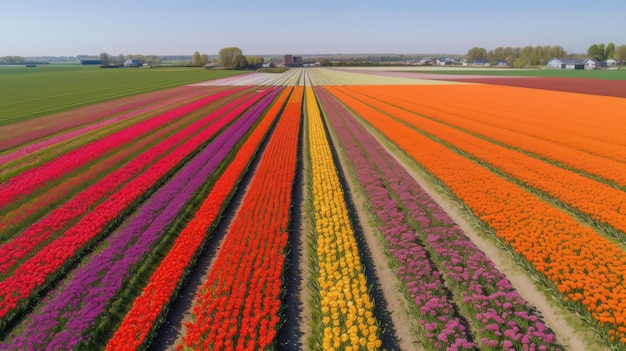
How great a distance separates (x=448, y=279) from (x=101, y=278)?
11.9 m

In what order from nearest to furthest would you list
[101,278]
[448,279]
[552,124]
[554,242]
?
[448,279] → [101,278] → [554,242] → [552,124]

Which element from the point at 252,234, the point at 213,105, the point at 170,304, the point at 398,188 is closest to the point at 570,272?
the point at 398,188

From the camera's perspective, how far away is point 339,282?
10.5m

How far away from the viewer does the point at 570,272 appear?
10734 mm

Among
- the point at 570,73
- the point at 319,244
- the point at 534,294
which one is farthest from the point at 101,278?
the point at 570,73

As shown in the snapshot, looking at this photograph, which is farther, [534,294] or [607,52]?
[607,52]

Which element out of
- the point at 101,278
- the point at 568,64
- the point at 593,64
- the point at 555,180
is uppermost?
the point at 593,64

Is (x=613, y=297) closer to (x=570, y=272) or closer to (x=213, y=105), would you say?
(x=570, y=272)

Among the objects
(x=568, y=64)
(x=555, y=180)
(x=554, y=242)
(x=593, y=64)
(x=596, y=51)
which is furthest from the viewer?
(x=596, y=51)

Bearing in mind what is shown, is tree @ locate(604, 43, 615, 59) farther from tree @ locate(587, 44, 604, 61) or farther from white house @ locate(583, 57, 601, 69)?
white house @ locate(583, 57, 601, 69)

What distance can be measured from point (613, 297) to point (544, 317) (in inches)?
80.8

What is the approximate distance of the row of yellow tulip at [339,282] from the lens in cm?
859

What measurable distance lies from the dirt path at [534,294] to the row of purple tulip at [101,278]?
922 centimetres

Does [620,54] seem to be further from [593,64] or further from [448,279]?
[448,279]
